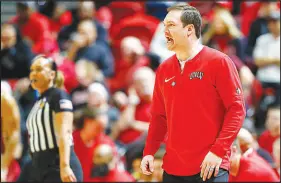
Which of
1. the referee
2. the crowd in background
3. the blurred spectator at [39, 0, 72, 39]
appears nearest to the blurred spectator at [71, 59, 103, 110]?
the crowd in background

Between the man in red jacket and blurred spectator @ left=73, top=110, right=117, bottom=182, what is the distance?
11.4 ft

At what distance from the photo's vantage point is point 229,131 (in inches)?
203

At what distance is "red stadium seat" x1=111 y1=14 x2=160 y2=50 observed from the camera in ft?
38.8

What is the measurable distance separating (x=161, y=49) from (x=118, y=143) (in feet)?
5.31

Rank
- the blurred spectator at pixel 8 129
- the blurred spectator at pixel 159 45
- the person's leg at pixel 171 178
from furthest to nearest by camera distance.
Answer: the blurred spectator at pixel 159 45
the blurred spectator at pixel 8 129
the person's leg at pixel 171 178

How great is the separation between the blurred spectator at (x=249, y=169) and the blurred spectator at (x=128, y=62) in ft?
12.2

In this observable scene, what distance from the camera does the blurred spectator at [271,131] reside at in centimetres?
898

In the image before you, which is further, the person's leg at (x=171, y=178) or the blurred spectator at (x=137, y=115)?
the blurred spectator at (x=137, y=115)

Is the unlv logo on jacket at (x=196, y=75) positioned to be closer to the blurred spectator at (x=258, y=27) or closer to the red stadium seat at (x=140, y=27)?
the blurred spectator at (x=258, y=27)

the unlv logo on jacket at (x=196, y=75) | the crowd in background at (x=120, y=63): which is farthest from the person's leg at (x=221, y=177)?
the crowd in background at (x=120, y=63)

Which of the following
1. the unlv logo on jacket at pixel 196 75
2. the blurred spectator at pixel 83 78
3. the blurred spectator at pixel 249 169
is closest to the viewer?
the unlv logo on jacket at pixel 196 75

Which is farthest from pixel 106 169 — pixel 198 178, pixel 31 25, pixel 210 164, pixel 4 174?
pixel 31 25

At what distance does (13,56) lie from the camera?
11.3 meters

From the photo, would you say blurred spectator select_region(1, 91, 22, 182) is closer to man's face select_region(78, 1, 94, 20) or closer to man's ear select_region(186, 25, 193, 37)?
man's ear select_region(186, 25, 193, 37)
